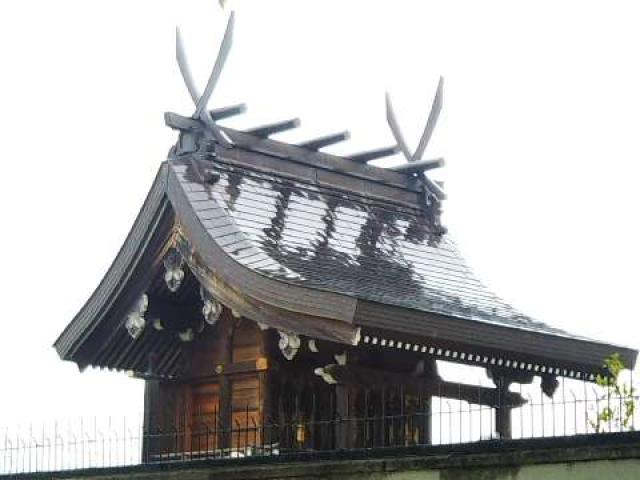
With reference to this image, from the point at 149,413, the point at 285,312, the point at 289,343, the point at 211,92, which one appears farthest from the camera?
the point at 149,413

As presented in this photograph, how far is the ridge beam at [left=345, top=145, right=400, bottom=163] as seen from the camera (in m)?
23.6

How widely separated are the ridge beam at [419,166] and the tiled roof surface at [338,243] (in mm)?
622

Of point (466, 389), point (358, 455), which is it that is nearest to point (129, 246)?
point (466, 389)

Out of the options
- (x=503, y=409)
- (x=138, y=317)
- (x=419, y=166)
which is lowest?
(x=503, y=409)

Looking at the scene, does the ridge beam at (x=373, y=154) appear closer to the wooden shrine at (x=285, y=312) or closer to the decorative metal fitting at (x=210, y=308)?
the wooden shrine at (x=285, y=312)

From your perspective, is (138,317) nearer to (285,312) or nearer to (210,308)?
(210,308)

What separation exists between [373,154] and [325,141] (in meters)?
Result: 1.10

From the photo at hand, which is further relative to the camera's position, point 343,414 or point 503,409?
point 503,409

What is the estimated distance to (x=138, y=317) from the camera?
70.7 ft

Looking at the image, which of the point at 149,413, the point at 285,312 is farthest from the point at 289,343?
the point at 149,413

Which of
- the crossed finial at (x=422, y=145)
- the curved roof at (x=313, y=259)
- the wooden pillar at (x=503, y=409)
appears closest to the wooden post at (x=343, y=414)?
the curved roof at (x=313, y=259)

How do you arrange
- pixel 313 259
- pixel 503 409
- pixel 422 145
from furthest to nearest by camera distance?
pixel 422 145, pixel 503 409, pixel 313 259

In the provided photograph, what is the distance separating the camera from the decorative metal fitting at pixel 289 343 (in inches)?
755

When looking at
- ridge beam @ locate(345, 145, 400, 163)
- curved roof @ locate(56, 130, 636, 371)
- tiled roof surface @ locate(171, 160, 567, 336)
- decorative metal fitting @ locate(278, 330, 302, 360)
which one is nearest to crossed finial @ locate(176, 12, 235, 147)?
curved roof @ locate(56, 130, 636, 371)
